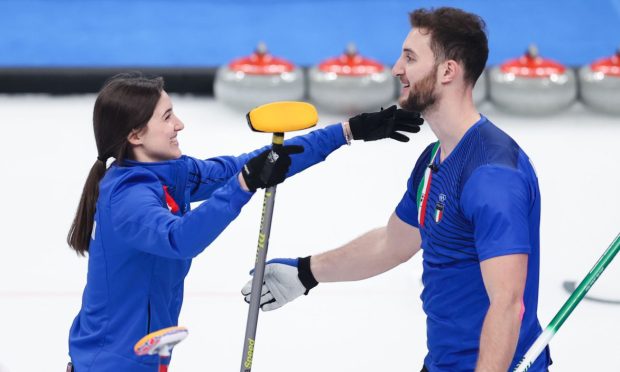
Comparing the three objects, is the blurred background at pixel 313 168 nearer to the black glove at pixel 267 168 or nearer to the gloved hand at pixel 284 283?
the gloved hand at pixel 284 283

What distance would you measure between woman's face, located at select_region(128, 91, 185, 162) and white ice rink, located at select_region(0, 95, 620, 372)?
1678mm

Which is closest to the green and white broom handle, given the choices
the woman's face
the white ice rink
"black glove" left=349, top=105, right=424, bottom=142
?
"black glove" left=349, top=105, right=424, bottom=142

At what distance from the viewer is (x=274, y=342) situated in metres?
5.11

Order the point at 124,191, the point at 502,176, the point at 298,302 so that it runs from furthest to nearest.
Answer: the point at 298,302 → the point at 124,191 → the point at 502,176

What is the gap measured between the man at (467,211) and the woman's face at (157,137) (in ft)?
2.31

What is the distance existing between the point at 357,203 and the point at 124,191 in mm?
Answer: 3304

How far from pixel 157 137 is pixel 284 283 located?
2.43 ft

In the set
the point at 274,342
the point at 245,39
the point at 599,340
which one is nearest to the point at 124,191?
the point at 274,342

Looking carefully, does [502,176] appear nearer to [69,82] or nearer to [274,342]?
[274,342]

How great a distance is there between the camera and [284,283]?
3.87 meters

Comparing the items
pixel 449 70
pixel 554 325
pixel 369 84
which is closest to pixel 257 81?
pixel 369 84

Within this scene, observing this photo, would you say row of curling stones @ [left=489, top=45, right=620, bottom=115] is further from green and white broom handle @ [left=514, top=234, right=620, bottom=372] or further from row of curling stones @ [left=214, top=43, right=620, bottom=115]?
green and white broom handle @ [left=514, top=234, right=620, bottom=372]

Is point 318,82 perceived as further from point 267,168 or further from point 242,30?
point 267,168

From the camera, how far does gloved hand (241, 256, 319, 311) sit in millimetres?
3855
